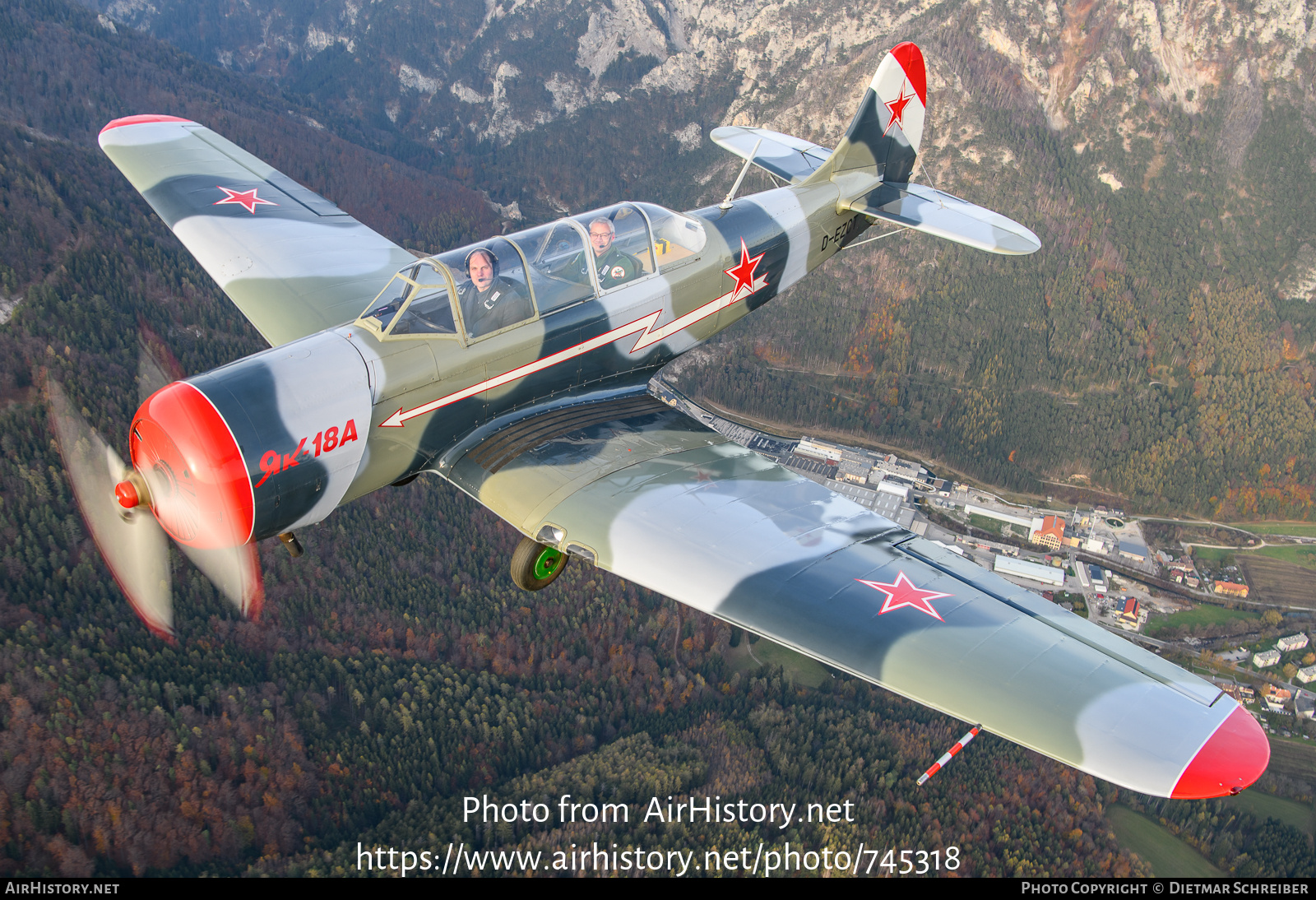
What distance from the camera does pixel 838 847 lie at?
2553 centimetres

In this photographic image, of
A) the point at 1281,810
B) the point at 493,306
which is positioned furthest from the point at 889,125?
the point at 1281,810

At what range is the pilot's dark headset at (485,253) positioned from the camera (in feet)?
35.7

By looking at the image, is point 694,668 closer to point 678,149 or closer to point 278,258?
point 278,258

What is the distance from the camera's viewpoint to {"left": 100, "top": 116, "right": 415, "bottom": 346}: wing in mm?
→ 13227

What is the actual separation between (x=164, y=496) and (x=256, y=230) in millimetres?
8041


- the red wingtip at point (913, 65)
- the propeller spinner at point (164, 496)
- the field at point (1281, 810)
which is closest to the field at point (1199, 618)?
→ the field at point (1281, 810)

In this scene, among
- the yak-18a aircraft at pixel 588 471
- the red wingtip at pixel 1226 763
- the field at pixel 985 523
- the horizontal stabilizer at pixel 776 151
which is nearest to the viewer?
the red wingtip at pixel 1226 763

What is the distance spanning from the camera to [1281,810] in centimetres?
3212

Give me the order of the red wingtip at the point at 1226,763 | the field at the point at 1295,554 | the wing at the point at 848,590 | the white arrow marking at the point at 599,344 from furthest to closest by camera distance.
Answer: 1. the field at the point at 1295,554
2. the white arrow marking at the point at 599,344
3. the wing at the point at 848,590
4. the red wingtip at the point at 1226,763

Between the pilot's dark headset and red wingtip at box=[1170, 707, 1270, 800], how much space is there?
31.6 ft

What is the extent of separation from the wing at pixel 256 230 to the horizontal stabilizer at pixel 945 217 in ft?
34.1

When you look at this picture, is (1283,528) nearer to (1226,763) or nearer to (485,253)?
(1226,763)

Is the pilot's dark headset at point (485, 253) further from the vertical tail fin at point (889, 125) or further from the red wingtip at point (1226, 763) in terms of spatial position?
the red wingtip at point (1226, 763)

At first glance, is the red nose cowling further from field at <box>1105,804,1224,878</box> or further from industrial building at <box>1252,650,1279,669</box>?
industrial building at <box>1252,650,1279,669</box>
